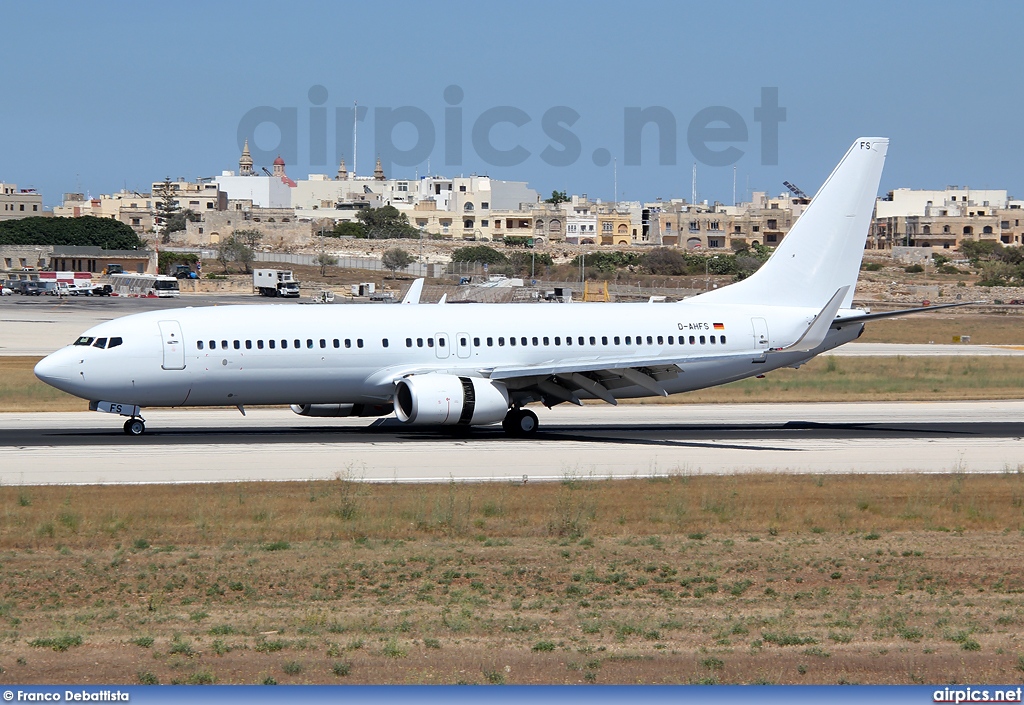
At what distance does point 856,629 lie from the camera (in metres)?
16.5

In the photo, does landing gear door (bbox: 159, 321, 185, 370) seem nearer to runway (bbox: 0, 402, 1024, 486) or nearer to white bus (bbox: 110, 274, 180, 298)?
runway (bbox: 0, 402, 1024, 486)

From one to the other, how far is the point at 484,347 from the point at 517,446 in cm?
419

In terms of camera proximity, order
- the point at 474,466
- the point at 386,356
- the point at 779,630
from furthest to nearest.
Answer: the point at 386,356 < the point at 474,466 < the point at 779,630

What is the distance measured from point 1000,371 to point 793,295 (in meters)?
24.9

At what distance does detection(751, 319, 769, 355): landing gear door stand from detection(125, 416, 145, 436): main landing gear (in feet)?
65.7

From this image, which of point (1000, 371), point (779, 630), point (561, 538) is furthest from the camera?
point (1000, 371)

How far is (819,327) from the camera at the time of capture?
4091 centimetres

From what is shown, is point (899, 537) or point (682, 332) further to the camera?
point (682, 332)

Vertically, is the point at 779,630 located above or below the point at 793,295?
below

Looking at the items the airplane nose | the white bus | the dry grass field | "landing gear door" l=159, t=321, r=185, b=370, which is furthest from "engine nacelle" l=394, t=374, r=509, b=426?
the white bus

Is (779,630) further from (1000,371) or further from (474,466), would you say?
(1000,371)

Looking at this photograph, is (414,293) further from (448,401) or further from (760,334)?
(760,334)

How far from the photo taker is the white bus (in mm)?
145375

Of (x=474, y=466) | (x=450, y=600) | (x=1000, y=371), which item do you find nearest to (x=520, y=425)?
(x=474, y=466)
